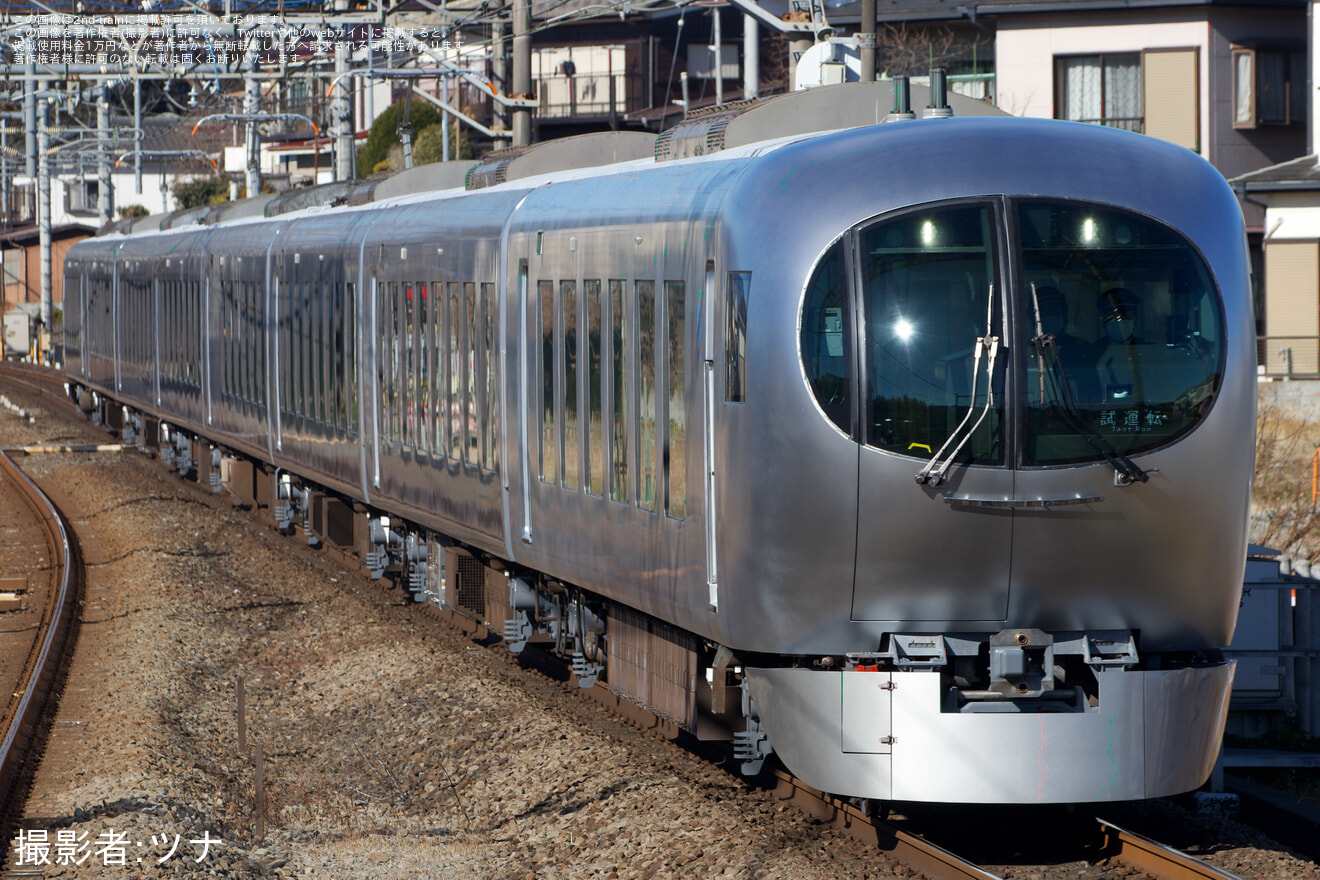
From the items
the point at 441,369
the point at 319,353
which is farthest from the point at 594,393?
the point at 319,353

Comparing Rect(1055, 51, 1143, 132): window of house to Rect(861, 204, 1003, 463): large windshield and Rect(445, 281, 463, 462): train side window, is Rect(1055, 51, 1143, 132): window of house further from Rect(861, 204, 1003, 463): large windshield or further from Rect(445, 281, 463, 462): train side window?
Rect(861, 204, 1003, 463): large windshield

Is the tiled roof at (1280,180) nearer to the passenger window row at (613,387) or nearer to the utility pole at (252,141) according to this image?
the utility pole at (252,141)

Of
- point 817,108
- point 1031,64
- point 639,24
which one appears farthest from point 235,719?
point 639,24

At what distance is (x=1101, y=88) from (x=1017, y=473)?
2543 cm

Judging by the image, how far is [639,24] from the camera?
54688 mm

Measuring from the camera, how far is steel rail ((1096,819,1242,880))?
7062 millimetres

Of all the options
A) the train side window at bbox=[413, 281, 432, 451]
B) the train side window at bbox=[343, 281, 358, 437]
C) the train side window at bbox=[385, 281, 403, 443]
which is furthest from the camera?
the train side window at bbox=[343, 281, 358, 437]

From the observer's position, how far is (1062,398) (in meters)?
6.92

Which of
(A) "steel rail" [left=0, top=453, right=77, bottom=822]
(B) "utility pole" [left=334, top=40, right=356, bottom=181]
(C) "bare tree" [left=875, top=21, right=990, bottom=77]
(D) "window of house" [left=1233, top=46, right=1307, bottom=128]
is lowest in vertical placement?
(A) "steel rail" [left=0, top=453, right=77, bottom=822]

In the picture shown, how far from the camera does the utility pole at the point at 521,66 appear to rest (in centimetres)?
2208

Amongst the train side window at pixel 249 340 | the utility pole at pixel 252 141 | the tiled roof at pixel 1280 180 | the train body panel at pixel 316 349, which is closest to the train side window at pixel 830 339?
the train body panel at pixel 316 349

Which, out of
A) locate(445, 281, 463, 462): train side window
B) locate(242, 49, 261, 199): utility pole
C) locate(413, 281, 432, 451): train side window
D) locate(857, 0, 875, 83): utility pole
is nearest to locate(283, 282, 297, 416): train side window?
locate(413, 281, 432, 451): train side window

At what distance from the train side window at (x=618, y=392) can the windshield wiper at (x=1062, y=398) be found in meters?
2.29

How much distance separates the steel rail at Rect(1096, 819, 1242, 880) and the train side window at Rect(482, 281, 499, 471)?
4.34 meters
